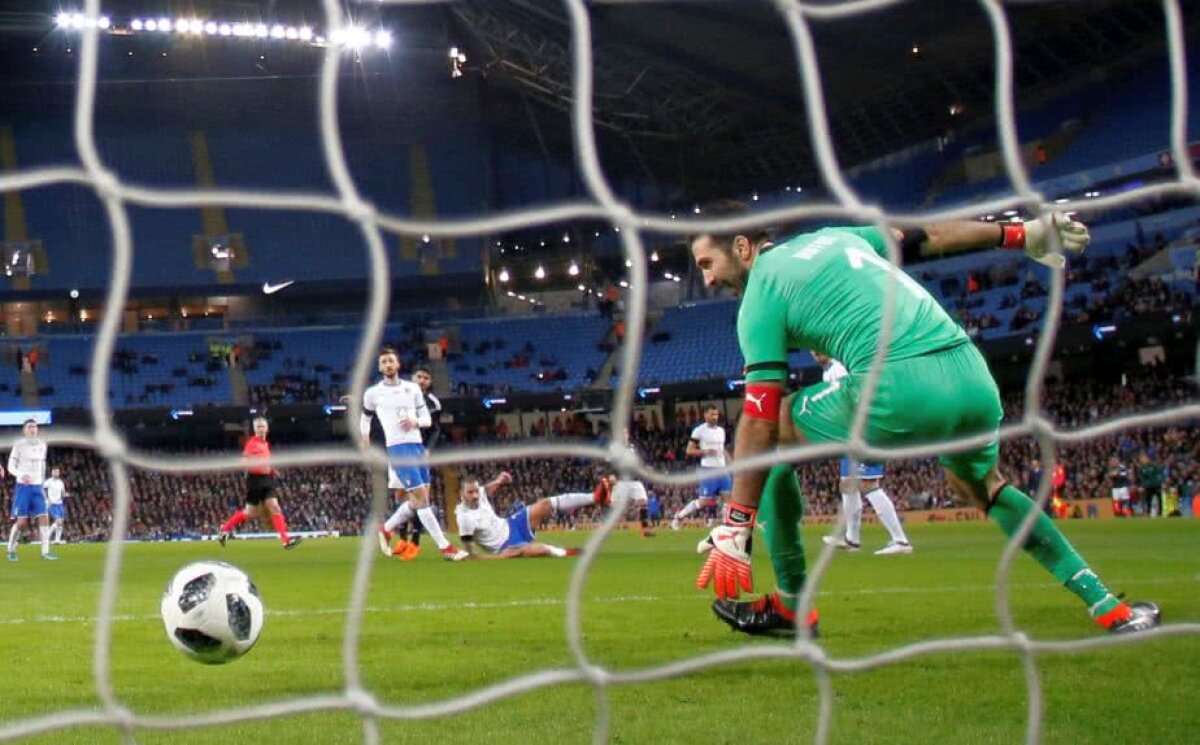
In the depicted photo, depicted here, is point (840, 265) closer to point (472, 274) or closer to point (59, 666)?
point (59, 666)

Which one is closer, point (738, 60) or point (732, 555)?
point (732, 555)

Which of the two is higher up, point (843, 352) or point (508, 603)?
point (843, 352)

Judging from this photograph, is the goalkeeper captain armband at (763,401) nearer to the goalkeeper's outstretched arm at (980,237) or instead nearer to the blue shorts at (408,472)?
the goalkeeper's outstretched arm at (980,237)

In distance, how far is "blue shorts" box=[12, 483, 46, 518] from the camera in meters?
15.1

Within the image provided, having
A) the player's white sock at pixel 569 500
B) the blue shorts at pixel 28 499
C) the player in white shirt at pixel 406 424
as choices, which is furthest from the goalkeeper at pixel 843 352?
the blue shorts at pixel 28 499

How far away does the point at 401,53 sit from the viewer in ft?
120

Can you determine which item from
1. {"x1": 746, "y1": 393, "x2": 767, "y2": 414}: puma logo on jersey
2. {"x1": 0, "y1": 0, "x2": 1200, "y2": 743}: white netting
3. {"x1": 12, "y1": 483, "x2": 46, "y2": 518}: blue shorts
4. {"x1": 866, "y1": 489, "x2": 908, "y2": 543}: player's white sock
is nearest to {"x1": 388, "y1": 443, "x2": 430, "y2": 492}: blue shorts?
{"x1": 866, "y1": 489, "x2": 908, "y2": 543}: player's white sock

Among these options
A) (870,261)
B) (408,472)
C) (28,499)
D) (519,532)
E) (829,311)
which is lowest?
(519,532)

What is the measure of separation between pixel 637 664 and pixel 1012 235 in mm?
2017

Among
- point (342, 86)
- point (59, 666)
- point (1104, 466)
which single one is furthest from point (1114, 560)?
point (342, 86)

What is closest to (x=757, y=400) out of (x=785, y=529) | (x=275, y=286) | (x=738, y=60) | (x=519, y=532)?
(x=785, y=529)

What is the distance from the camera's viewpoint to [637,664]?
472 centimetres

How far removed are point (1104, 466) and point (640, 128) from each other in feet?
56.8

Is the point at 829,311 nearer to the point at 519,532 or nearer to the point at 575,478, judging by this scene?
the point at 519,532
